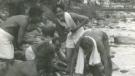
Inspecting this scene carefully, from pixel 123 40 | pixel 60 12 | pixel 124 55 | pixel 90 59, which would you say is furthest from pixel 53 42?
pixel 123 40

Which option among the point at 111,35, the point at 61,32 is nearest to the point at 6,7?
the point at 61,32

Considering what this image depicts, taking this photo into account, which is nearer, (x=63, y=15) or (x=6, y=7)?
(x=63, y=15)

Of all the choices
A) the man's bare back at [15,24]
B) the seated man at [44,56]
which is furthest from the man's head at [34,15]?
the seated man at [44,56]

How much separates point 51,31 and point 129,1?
2013cm

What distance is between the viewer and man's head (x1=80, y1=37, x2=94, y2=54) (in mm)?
6406

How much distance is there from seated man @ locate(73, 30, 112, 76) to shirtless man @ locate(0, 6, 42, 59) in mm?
870

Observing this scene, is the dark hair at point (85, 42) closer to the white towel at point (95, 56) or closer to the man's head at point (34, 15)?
the white towel at point (95, 56)

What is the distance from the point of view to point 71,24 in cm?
727

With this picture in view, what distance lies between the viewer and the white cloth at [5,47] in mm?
6297

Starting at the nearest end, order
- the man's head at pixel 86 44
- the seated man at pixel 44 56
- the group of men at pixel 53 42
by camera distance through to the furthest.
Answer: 1. the seated man at pixel 44 56
2. the group of men at pixel 53 42
3. the man's head at pixel 86 44

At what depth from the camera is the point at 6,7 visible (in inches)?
385

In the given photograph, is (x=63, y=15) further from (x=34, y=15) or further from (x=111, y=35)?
(x=111, y=35)

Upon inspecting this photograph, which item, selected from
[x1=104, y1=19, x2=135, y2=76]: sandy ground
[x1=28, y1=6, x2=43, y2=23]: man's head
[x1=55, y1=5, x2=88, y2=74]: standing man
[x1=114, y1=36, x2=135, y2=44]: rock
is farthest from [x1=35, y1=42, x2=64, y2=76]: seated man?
[x1=114, y1=36, x2=135, y2=44]: rock

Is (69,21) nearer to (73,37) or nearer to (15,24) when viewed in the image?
(73,37)
